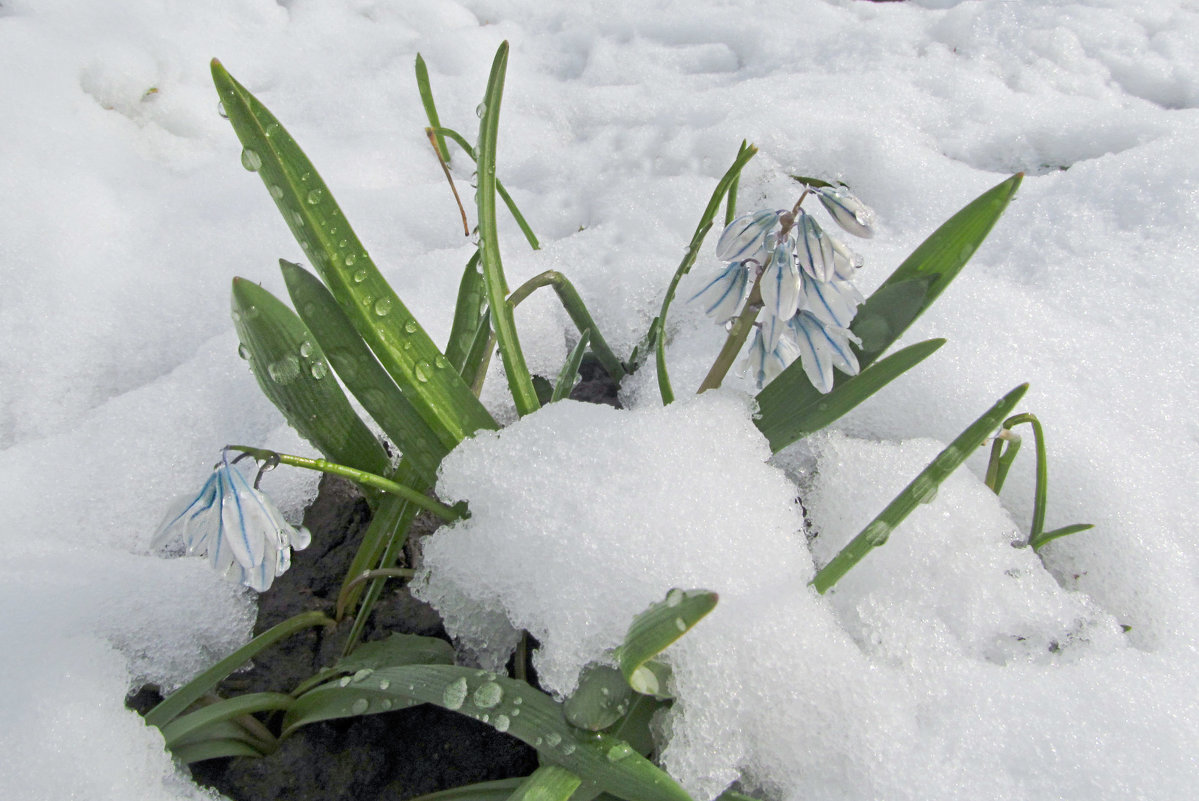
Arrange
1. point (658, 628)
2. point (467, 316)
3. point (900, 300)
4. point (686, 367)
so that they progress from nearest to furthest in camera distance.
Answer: point (658, 628) → point (900, 300) → point (467, 316) → point (686, 367)

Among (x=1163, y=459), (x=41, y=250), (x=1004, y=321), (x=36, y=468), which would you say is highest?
(x=41, y=250)

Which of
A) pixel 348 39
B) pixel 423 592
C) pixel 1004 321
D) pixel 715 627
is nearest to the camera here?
pixel 715 627

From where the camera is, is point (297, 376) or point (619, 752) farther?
point (297, 376)

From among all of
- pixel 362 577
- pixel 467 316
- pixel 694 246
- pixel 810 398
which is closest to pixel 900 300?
pixel 810 398

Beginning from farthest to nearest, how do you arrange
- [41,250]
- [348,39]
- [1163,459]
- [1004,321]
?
1. [348,39]
2. [41,250]
3. [1004,321]
4. [1163,459]

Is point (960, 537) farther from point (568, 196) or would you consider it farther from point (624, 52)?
point (624, 52)

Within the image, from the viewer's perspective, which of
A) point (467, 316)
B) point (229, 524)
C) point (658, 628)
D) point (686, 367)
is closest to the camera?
point (658, 628)

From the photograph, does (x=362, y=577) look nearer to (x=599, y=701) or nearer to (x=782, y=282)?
(x=599, y=701)

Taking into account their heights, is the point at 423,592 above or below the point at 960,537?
above

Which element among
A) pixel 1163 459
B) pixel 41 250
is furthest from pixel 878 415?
pixel 41 250
